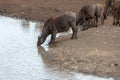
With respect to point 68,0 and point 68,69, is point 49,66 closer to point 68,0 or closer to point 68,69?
point 68,69

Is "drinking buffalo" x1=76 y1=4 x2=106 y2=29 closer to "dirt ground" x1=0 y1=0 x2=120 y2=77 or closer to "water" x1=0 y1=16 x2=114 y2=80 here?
"dirt ground" x1=0 y1=0 x2=120 y2=77

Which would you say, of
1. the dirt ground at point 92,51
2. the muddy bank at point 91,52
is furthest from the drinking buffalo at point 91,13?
the muddy bank at point 91,52

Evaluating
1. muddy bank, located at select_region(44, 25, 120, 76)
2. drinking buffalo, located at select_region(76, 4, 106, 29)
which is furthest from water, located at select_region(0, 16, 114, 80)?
drinking buffalo, located at select_region(76, 4, 106, 29)

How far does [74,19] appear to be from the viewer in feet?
52.1

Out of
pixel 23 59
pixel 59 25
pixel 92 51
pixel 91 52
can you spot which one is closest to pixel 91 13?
pixel 59 25

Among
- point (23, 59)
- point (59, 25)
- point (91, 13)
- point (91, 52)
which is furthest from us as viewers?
point (91, 13)

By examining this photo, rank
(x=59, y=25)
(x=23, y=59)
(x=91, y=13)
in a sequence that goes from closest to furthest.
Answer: (x=23, y=59) < (x=59, y=25) < (x=91, y=13)

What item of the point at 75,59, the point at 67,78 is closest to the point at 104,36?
the point at 75,59

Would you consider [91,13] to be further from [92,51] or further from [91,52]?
[91,52]

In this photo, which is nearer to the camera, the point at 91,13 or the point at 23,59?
the point at 23,59

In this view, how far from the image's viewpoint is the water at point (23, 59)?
12273 millimetres

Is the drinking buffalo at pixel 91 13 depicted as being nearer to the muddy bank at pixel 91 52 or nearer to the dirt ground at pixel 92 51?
the dirt ground at pixel 92 51

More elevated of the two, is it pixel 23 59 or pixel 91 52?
pixel 91 52

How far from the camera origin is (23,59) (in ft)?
45.6
